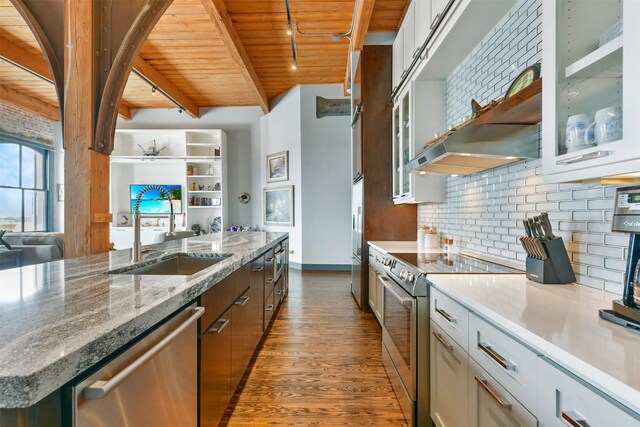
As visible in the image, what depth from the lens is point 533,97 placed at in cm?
118

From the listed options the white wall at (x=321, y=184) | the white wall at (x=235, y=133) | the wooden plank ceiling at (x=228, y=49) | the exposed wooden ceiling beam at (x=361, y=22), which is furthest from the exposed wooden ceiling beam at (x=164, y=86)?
the exposed wooden ceiling beam at (x=361, y=22)

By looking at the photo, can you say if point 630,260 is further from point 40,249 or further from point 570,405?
point 40,249

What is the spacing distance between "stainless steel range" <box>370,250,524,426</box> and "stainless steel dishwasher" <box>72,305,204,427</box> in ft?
3.42

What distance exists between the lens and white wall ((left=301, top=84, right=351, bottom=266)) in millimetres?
6059

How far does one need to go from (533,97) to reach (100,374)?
1.66 meters

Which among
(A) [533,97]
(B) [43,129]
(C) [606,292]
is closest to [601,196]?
(C) [606,292]

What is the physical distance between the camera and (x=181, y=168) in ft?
23.5

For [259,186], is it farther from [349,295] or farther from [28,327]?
[28,327]

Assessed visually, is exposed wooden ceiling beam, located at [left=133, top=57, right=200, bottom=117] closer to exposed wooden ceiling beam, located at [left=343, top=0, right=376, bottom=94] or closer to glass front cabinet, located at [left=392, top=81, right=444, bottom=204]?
exposed wooden ceiling beam, located at [left=343, top=0, right=376, bottom=94]

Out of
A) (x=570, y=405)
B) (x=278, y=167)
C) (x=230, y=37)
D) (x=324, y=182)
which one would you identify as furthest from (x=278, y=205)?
(x=570, y=405)

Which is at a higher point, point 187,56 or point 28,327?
point 187,56

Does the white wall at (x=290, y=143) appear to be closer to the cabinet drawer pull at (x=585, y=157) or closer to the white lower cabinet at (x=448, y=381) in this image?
the white lower cabinet at (x=448, y=381)

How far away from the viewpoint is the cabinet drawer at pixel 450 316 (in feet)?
3.85

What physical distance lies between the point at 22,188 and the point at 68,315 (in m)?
7.98
